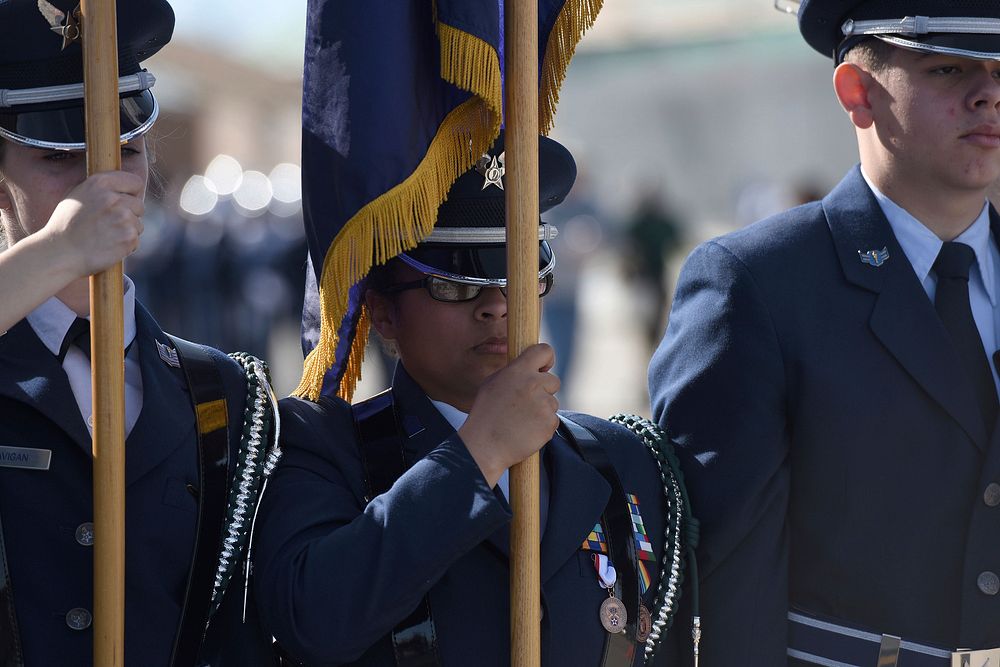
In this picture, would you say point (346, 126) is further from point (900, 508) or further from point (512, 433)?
point (900, 508)

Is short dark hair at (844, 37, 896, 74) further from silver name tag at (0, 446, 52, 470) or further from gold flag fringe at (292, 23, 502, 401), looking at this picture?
silver name tag at (0, 446, 52, 470)

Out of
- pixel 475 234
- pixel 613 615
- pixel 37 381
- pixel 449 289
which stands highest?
pixel 475 234

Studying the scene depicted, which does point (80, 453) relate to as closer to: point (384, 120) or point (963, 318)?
point (384, 120)

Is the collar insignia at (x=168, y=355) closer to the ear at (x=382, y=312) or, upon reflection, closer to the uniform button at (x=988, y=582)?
the ear at (x=382, y=312)

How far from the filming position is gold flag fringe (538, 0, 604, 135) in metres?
2.96

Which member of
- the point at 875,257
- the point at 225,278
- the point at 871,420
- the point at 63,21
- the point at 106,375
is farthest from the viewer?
the point at 225,278

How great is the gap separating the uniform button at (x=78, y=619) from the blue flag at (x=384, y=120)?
66 cm

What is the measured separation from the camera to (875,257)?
3143 mm

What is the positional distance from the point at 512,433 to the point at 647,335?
11126 mm

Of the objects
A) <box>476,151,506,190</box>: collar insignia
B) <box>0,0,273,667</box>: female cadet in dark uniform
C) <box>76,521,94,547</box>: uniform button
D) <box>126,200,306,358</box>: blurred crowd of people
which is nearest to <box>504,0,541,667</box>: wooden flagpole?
<box>476,151,506,190</box>: collar insignia

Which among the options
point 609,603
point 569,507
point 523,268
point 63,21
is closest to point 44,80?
point 63,21

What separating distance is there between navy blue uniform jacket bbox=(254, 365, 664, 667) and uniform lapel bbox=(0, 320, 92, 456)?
0.38 m

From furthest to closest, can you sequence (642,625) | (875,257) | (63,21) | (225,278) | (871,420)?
(225,278)
(875,257)
(871,420)
(642,625)
(63,21)

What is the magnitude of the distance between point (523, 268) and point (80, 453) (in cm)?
86
